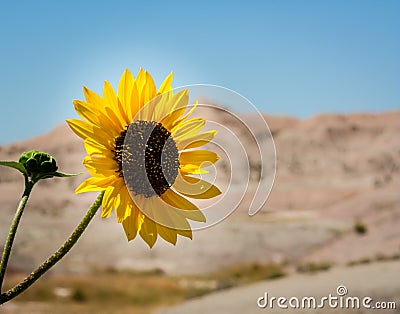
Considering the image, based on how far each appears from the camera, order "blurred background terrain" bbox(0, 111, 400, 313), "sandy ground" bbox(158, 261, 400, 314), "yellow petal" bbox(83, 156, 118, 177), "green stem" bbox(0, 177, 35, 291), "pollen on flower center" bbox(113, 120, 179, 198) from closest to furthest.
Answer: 1. "green stem" bbox(0, 177, 35, 291)
2. "yellow petal" bbox(83, 156, 118, 177)
3. "pollen on flower center" bbox(113, 120, 179, 198)
4. "sandy ground" bbox(158, 261, 400, 314)
5. "blurred background terrain" bbox(0, 111, 400, 313)

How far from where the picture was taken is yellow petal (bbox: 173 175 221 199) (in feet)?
4.94

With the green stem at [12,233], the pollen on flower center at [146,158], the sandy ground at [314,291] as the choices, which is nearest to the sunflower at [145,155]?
the pollen on flower center at [146,158]

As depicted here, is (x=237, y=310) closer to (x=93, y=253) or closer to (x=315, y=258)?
(x=315, y=258)

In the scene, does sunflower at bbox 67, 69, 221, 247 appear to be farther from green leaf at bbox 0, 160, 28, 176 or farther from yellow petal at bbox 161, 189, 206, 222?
green leaf at bbox 0, 160, 28, 176

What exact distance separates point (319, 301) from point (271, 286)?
16.3ft

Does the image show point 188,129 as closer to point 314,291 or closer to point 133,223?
point 133,223

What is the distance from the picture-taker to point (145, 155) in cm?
161

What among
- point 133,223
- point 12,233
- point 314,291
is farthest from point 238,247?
point 12,233

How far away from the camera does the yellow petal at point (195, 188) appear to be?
1505 millimetres

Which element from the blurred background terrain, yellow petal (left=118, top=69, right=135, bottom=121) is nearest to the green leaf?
yellow petal (left=118, top=69, right=135, bottom=121)

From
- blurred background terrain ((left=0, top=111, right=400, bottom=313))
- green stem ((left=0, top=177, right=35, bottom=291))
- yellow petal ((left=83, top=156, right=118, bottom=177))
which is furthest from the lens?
blurred background terrain ((left=0, top=111, right=400, bottom=313))

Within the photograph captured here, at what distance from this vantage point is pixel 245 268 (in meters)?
36.6

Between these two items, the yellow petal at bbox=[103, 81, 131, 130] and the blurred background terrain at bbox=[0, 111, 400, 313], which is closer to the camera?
the yellow petal at bbox=[103, 81, 131, 130]

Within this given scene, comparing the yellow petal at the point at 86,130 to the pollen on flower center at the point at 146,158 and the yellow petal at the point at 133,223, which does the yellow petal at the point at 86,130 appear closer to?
the pollen on flower center at the point at 146,158
